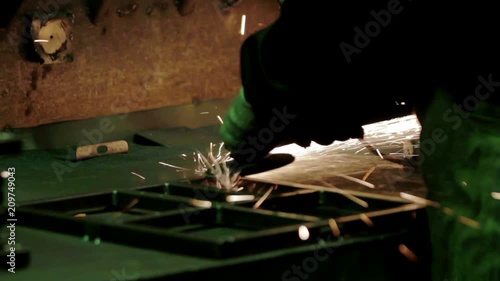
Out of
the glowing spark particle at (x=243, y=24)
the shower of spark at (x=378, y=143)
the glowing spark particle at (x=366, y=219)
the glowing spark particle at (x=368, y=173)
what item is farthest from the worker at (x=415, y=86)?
the glowing spark particle at (x=243, y=24)

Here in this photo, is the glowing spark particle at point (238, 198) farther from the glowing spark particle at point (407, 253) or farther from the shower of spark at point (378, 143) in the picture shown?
the shower of spark at point (378, 143)

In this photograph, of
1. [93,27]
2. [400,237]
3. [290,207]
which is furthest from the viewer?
[93,27]

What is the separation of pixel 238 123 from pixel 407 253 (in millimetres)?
544

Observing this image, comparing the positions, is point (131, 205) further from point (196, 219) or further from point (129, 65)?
point (129, 65)

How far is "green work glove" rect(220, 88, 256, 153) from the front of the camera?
8.02 ft

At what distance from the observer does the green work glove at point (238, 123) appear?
8.02 feet

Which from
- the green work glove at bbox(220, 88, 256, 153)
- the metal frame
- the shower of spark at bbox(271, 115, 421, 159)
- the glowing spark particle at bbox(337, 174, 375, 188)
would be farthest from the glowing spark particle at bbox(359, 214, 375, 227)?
the shower of spark at bbox(271, 115, 421, 159)

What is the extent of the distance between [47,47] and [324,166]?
1177mm

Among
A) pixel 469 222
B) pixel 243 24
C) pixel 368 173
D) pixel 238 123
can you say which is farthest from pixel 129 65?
pixel 469 222

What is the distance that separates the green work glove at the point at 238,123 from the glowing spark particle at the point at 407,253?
0.48 meters

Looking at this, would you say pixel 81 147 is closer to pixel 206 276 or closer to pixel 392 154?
pixel 392 154

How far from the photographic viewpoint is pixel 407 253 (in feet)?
8.07

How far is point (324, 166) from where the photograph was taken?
3301 millimetres

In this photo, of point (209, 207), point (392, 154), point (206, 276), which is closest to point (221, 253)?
point (206, 276)
